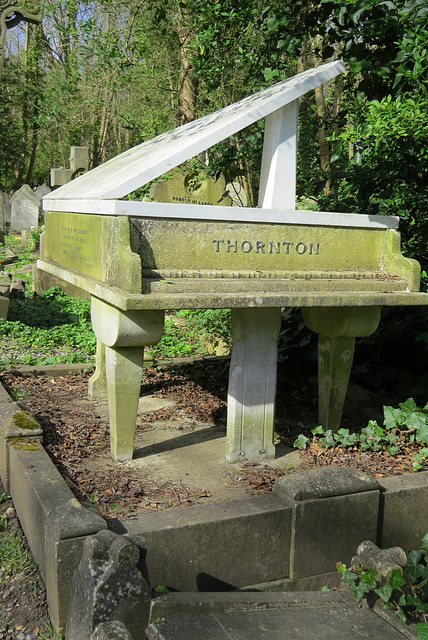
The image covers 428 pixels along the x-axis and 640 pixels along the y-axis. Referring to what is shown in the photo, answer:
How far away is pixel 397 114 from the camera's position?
12.3ft

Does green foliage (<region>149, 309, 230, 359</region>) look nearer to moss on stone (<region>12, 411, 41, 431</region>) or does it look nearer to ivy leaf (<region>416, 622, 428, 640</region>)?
moss on stone (<region>12, 411, 41, 431</region>)

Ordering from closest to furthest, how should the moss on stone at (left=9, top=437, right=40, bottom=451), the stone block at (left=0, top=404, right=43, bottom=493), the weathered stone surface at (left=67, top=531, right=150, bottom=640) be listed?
the weathered stone surface at (left=67, top=531, right=150, bottom=640) → the moss on stone at (left=9, top=437, right=40, bottom=451) → the stone block at (left=0, top=404, right=43, bottom=493)

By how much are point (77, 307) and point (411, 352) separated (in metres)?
4.93

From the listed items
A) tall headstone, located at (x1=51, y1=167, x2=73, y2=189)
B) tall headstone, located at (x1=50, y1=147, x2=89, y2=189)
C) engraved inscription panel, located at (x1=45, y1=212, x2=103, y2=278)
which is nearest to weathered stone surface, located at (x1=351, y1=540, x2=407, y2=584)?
engraved inscription panel, located at (x1=45, y1=212, x2=103, y2=278)

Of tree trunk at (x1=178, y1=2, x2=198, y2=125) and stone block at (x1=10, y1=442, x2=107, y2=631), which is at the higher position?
tree trunk at (x1=178, y1=2, x2=198, y2=125)

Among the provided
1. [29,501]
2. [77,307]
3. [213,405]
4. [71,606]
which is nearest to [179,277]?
[29,501]

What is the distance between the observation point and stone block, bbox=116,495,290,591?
276cm

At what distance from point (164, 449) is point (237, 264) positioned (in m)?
1.38

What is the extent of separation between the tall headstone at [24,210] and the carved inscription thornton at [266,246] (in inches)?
739

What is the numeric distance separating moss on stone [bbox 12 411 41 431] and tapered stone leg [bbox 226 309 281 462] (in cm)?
121

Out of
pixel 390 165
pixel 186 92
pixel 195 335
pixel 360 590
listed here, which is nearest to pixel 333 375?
pixel 390 165

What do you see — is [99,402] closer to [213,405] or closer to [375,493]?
[213,405]

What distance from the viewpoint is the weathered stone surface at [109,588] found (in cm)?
221

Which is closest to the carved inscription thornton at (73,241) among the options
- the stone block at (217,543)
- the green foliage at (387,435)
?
the stone block at (217,543)
